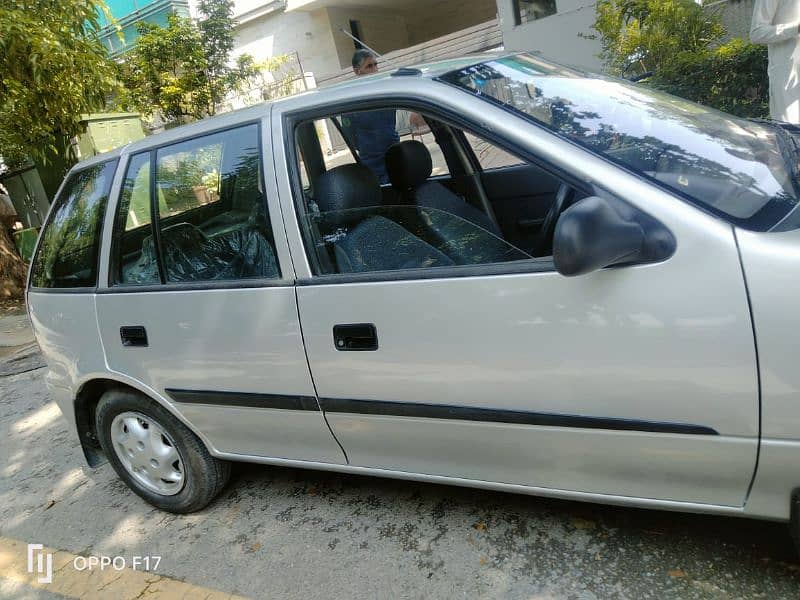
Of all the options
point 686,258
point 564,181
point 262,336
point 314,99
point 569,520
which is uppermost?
point 314,99

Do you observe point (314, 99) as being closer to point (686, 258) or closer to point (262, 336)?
point (262, 336)

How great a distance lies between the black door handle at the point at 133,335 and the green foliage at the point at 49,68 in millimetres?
4992

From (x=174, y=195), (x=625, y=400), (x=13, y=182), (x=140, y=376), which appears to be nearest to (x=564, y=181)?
(x=625, y=400)

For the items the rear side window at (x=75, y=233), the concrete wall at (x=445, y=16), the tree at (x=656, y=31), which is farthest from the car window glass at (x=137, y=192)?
the concrete wall at (x=445, y=16)

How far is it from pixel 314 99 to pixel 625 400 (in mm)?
1468

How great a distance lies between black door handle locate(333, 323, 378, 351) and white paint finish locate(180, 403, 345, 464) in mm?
357

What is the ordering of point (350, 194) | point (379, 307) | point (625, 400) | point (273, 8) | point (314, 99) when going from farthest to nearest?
1. point (273, 8)
2. point (350, 194)
3. point (314, 99)
4. point (379, 307)
5. point (625, 400)

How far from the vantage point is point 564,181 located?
1.83 meters

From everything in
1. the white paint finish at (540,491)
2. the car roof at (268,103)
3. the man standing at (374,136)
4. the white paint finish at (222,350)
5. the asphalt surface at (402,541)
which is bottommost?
the asphalt surface at (402,541)

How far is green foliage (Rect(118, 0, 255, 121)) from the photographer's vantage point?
11180mm

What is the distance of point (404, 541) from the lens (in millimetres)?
2578

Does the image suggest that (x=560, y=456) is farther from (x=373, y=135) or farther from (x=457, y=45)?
(x=457, y=45)

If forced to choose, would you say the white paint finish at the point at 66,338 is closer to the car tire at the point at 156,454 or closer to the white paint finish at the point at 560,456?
the car tire at the point at 156,454

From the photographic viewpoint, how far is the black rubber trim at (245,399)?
2.39 metres
